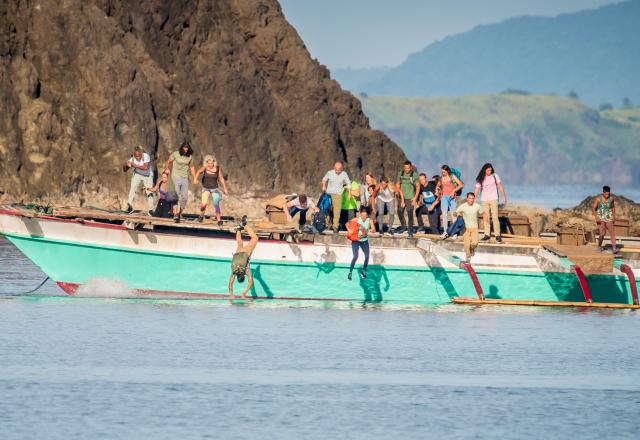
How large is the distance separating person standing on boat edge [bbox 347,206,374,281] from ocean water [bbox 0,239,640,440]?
111 centimetres

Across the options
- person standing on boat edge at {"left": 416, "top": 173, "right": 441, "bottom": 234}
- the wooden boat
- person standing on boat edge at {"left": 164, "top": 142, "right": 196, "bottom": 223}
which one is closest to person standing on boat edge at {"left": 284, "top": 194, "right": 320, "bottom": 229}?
the wooden boat

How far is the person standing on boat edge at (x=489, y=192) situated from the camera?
33469 mm

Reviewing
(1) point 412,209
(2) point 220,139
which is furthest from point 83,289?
(2) point 220,139

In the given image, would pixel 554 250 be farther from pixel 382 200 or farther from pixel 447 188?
pixel 382 200

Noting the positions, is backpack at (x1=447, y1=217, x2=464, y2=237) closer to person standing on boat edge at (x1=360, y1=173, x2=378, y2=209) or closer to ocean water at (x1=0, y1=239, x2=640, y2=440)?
ocean water at (x1=0, y1=239, x2=640, y2=440)

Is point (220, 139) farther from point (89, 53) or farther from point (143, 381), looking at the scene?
point (143, 381)

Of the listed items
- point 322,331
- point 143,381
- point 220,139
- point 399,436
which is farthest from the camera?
point 220,139

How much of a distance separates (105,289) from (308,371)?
927 centimetres

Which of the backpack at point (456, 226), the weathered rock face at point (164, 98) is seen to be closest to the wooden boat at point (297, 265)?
the backpack at point (456, 226)

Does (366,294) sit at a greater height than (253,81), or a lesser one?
lesser

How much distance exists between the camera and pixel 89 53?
74188mm

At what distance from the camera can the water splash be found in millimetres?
33188

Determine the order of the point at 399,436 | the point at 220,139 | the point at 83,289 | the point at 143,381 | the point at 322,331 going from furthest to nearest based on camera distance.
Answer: the point at 220,139, the point at 83,289, the point at 322,331, the point at 143,381, the point at 399,436

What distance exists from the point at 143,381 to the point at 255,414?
3.21 m
